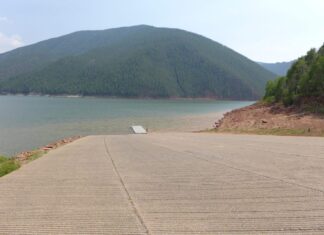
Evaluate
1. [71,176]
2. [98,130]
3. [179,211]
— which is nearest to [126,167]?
[71,176]

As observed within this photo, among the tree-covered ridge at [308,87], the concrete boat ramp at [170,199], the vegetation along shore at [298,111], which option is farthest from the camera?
the tree-covered ridge at [308,87]

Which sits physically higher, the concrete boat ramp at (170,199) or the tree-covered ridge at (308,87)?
the tree-covered ridge at (308,87)

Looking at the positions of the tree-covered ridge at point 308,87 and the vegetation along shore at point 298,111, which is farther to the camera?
the tree-covered ridge at point 308,87

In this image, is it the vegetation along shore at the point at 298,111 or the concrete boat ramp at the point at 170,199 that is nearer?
the concrete boat ramp at the point at 170,199

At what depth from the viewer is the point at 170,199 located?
709cm

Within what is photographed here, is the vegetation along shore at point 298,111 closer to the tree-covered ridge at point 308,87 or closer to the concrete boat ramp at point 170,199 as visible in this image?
the tree-covered ridge at point 308,87

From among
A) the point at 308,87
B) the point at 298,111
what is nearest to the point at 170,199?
the point at 298,111

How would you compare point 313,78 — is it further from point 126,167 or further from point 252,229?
point 252,229

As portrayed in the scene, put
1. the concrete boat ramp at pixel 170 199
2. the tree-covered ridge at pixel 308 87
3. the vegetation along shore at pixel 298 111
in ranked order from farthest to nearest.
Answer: the tree-covered ridge at pixel 308 87, the vegetation along shore at pixel 298 111, the concrete boat ramp at pixel 170 199

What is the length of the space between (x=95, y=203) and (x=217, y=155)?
7.10 meters

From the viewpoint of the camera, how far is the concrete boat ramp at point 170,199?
557 centimetres

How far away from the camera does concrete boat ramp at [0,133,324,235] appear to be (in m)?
5.57

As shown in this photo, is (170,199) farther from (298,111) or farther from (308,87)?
(308,87)

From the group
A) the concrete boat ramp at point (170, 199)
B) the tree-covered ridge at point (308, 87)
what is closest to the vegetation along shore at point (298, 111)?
the tree-covered ridge at point (308, 87)
